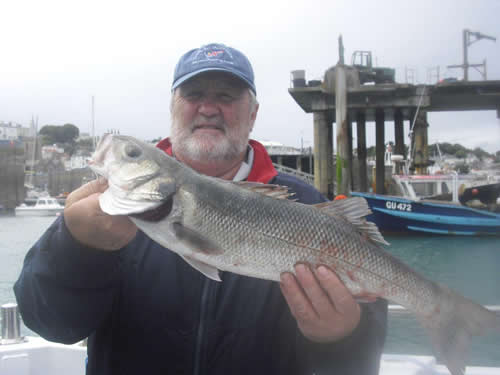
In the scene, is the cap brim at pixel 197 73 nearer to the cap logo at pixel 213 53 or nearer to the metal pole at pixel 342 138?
the cap logo at pixel 213 53

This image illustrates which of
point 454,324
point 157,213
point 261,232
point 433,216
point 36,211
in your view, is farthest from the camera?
point 36,211

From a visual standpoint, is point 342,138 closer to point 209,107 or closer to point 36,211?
point 209,107

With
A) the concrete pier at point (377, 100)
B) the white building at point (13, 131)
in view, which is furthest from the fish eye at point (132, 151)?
the white building at point (13, 131)

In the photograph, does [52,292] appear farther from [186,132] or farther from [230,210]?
[186,132]

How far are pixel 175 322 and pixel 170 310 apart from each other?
8 cm

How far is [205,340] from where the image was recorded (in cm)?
235

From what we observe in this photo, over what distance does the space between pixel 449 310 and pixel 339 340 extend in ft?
2.38

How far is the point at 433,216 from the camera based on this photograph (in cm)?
2023

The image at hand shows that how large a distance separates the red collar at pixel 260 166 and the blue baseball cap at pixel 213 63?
520 millimetres

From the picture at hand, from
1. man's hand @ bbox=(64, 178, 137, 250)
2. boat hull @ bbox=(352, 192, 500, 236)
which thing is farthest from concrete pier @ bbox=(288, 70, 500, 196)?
man's hand @ bbox=(64, 178, 137, 250)

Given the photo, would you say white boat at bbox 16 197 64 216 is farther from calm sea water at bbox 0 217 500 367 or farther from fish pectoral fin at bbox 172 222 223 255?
fish pectoral fin at bbox 172 222 223 255

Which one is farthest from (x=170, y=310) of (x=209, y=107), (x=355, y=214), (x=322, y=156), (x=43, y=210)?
(x=43, y=210)

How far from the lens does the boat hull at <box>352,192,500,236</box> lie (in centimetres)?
2009

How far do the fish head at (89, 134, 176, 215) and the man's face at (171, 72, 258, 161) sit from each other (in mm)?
634
